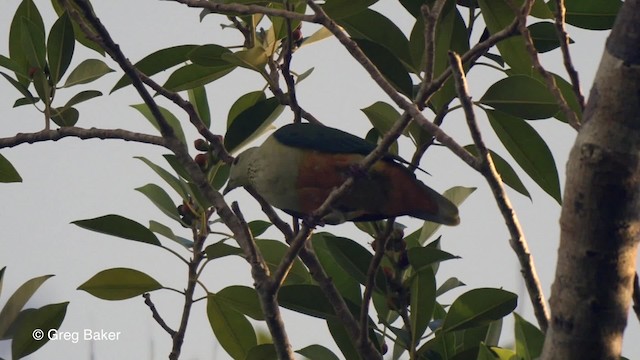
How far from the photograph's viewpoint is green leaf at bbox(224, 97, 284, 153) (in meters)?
3.23

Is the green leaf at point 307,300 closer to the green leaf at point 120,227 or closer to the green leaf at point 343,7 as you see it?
the green leaf at point 120,227

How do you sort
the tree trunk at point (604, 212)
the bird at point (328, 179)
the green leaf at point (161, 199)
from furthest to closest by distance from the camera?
the green leaf at point (161, 199) → the bird at point (328, 179) → the tree trunk at point (604, 212)

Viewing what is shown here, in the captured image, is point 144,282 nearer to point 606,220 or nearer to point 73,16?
point 73,16

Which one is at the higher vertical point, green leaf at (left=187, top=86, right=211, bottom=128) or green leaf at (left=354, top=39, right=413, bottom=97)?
green leaf at (left=187, top=86, right=211, bottom=128)

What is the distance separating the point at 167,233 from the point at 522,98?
1.41 metres

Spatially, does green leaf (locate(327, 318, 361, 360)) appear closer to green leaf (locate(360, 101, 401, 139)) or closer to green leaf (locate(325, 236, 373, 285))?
green leaf (locate(325, 236, 373, 285))

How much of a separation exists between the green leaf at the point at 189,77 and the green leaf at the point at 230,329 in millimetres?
793

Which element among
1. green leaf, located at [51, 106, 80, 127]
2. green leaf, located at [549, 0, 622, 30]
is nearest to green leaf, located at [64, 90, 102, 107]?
green leaf, located at [51, 106, 80, 127]

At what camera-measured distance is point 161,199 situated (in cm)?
358

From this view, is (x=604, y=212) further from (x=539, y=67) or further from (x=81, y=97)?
(x=81, y=97)

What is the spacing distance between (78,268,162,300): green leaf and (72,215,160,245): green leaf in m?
0.14

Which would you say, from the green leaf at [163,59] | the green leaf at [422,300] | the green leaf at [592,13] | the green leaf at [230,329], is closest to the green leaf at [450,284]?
the green leaf at [422,300]

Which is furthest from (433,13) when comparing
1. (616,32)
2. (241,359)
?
(241,359)

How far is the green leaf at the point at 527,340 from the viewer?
2545mm
